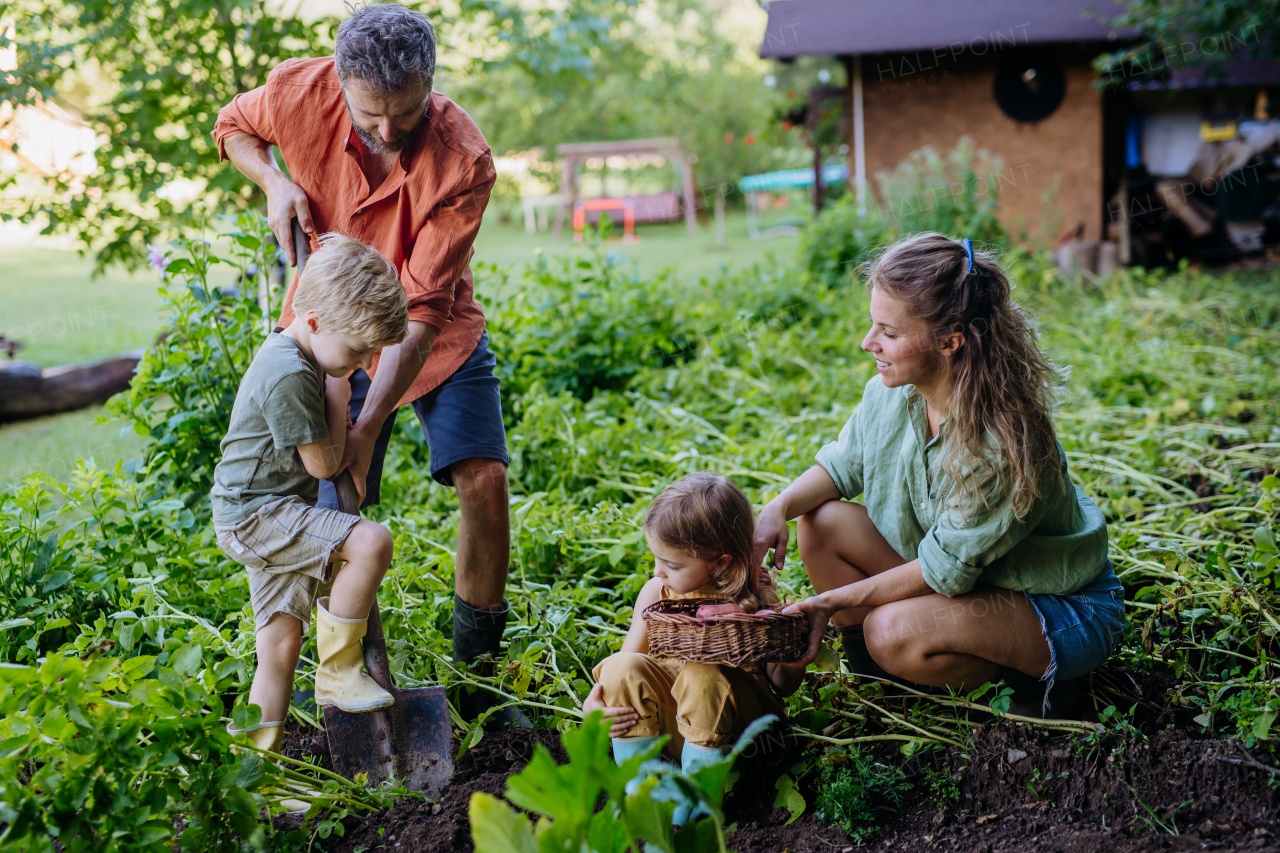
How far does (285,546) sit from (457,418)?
60cm

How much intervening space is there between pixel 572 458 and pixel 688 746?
2.13 m

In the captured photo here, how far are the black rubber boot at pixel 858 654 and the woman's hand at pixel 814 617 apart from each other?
1.04 ft

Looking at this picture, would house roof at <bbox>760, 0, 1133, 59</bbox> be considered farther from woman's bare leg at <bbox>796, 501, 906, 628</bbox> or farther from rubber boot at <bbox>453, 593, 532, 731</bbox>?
rubber boot at <bbox>453, 593, 532, 731</bbox>

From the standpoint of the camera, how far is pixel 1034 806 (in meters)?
2.00

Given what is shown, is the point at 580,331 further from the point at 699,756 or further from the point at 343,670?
the point at 699,756

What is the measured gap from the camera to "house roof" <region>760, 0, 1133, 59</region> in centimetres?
962

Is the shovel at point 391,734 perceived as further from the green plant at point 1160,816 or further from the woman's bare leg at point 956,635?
the green plant at point 1160,816

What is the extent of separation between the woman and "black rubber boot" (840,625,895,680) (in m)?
0.08

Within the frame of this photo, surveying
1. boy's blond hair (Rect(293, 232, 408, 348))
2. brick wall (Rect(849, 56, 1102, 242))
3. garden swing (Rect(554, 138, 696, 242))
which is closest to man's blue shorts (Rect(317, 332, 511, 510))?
boy's blond hair (Rect(293, 232, 408, 348))

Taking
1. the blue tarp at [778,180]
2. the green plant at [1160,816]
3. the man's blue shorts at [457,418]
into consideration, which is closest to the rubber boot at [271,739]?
the man's blue shorts at [457,418]

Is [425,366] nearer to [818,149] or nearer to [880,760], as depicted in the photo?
[880,760]

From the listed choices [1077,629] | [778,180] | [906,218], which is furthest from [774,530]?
[778,180]

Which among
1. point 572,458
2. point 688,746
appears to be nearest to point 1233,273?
point 572,458

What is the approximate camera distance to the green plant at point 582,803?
1330 millimetres
